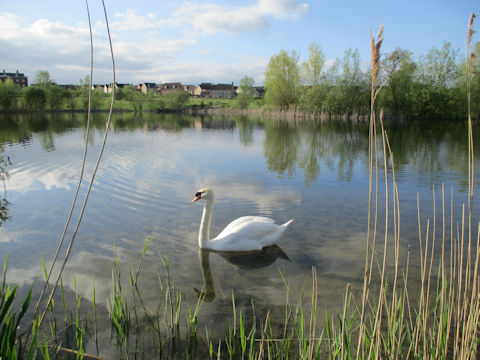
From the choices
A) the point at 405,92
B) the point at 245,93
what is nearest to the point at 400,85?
the point at 405,92

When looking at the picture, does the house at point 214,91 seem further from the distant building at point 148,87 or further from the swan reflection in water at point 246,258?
the swan reflection in water at point 246,258

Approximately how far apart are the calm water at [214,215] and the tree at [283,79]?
45456 millimetres

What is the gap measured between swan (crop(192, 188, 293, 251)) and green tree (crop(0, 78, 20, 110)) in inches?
2751

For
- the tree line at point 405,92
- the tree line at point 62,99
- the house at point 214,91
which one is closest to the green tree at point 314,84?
the tree line at point 405,92

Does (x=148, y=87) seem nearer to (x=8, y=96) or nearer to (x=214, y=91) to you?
(x=214, y=91)

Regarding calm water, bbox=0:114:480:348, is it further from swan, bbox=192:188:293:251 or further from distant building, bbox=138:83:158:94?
distant building, bbox=138:83:158:94

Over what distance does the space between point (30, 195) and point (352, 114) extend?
46955mm

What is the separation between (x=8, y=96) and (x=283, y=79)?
5100 centimetres

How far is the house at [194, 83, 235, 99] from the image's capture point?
144m

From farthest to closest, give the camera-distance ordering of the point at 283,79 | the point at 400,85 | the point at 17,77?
the point at 17,77, the point at 283,79, the point at 400,85

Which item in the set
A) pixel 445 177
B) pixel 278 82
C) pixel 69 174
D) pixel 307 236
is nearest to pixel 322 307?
pixel 307 236

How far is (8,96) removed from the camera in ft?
200

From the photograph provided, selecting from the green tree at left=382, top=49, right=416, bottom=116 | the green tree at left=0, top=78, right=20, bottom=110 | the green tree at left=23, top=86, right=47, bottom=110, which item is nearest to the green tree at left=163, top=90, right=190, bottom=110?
the green tree at left=23, top=86, right=47, bottom=110

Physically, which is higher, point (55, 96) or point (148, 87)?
point (148, 87)
